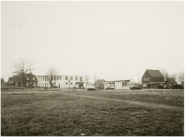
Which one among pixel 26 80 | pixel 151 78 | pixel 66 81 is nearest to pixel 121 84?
pixel 151 78

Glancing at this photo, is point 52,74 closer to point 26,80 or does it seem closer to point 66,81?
point 66,81

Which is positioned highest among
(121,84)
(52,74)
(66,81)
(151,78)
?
(52,74)

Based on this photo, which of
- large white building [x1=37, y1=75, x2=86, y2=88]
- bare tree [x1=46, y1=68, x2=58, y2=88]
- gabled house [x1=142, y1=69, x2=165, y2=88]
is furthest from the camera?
large white building [x1=37, y1=75, x2=86, y2=88]

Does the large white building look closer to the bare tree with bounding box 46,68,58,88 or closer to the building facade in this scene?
the bare tree with bounding box 46,68,58,88

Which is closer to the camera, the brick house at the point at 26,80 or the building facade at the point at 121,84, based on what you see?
the building facade at the point at 121,84

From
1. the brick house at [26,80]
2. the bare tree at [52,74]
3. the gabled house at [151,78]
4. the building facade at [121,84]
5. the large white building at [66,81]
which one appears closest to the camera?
the building facade at [121,84]

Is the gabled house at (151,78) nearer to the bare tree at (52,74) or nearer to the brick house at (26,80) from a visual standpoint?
the bare tree at (52,74)

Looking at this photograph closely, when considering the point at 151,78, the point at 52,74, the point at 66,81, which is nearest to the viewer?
the point at 151,78

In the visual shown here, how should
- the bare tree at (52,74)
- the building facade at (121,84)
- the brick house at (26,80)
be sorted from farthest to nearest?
the brick house at (26,80), the bare tree at (52,74), the building facade at (121,84)

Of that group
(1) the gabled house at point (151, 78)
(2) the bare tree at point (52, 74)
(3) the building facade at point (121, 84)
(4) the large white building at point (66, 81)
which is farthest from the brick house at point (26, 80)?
(1) the gabled house at point (151, 78)

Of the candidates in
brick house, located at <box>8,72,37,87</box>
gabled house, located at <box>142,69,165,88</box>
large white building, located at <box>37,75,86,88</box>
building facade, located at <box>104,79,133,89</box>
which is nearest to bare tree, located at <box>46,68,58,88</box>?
large white building, located at <box>37,75,86,88</box>

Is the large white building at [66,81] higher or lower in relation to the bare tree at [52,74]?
lower

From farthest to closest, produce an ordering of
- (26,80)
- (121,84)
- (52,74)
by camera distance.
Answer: (26,80) → (52,74) → (121,84)

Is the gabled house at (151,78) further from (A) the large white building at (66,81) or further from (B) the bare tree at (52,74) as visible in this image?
(B) the bare tree at (52,74)
